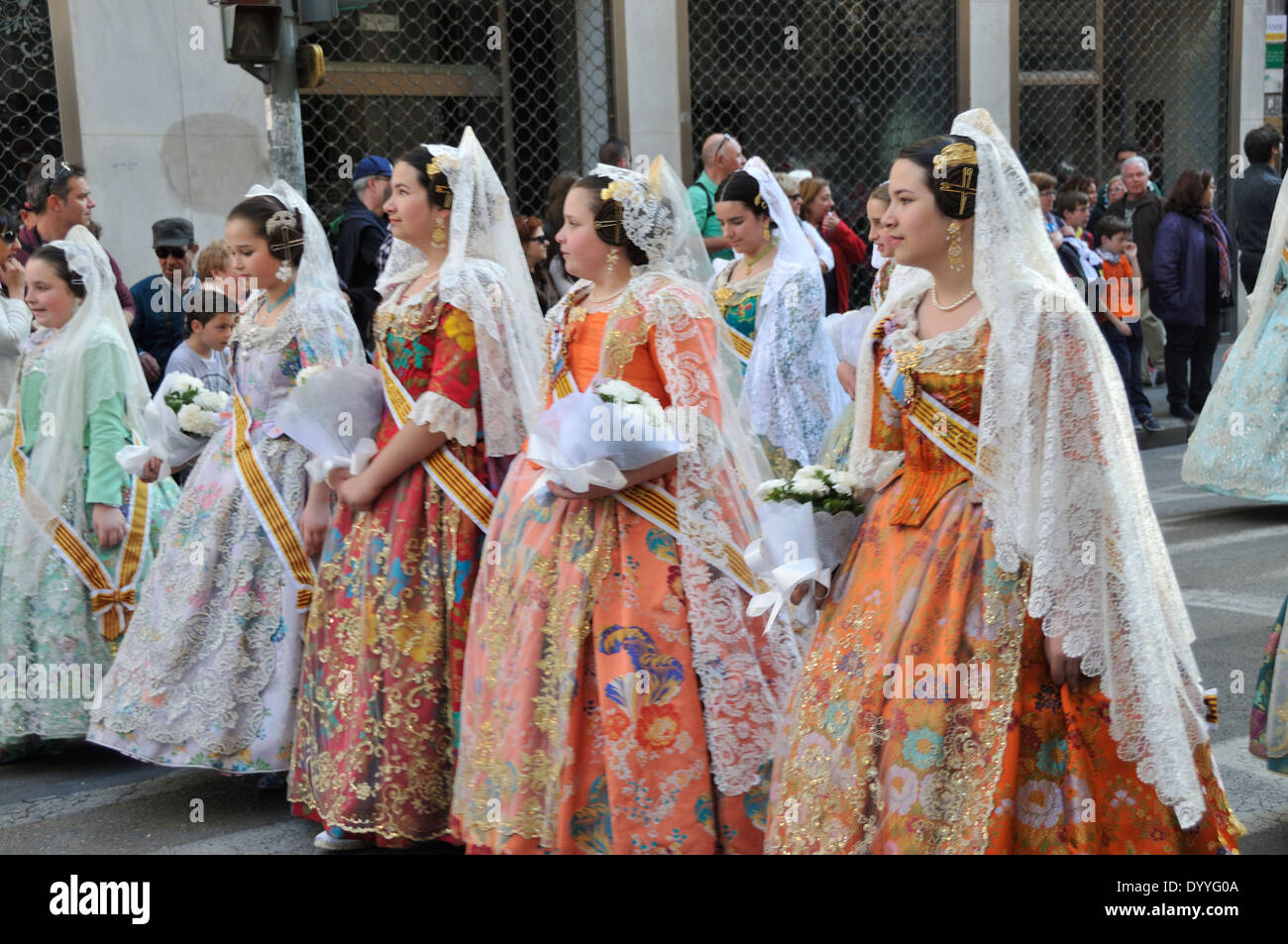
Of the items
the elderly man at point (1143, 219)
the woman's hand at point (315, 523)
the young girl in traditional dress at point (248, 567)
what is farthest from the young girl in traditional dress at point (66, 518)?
the elderly man at point (1143, 219)

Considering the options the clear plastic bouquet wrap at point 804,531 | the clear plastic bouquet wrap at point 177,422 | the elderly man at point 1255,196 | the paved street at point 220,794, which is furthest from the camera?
the elderly man at point 1255,196

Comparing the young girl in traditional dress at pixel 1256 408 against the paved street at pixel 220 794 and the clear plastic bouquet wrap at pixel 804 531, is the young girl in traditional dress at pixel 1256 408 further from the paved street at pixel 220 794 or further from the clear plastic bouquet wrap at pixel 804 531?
the clear plastic bouquet wrap at pixel 804 531

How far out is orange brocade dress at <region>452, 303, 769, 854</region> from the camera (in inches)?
141

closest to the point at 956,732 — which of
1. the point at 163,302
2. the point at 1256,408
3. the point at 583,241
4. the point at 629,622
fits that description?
the point at 629,622

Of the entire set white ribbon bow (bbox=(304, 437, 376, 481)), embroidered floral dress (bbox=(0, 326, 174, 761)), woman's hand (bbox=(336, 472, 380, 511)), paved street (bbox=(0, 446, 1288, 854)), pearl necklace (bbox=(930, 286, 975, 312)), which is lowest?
paved street (bbox=(0, 446, 1288, 854))

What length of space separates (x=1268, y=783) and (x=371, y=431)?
301 centimetres

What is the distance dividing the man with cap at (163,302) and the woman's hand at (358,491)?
11.8 ft

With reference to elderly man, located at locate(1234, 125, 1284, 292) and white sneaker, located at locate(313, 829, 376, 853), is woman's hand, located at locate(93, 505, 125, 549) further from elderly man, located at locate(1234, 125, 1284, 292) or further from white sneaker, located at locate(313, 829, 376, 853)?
elderly man, located at locate(1234, 125, 1284, 292)

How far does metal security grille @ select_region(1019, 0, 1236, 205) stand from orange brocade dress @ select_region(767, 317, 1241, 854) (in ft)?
38.8

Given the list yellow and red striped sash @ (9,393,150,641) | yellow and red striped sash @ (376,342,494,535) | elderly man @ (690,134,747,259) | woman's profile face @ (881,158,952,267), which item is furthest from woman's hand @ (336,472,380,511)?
elderly man @ (690,134,747,259)

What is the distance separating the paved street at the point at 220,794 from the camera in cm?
452

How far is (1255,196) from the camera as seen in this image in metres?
10.7

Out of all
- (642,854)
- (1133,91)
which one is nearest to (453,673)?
(642,854)

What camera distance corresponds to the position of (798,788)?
10.4 feet
